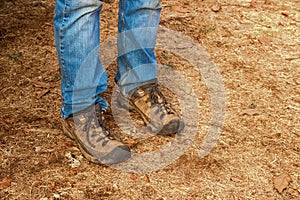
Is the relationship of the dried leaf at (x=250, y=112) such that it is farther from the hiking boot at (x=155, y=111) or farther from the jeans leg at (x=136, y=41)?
the jeans leg at (x=136, y=41)

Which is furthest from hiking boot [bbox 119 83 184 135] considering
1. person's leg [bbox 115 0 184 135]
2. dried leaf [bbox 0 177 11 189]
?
dried leaf [bbox 0 177 11 189]

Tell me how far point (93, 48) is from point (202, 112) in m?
0.91

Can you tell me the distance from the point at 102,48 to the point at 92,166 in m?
1.22

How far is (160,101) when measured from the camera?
2.51 meters

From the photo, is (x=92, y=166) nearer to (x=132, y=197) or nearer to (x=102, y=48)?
(x=132, y=197)

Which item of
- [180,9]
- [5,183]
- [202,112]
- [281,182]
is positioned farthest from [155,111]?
[180,9]

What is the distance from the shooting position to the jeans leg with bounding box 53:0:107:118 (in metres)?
1.97

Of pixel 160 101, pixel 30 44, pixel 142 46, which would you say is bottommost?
pixel 30 44

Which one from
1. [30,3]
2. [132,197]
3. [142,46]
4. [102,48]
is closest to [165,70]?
[102,48]

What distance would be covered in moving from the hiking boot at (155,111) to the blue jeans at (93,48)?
0.17 ft

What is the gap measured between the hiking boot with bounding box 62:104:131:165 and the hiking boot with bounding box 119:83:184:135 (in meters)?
0.25

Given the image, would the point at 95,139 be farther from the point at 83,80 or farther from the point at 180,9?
the point at 180,9

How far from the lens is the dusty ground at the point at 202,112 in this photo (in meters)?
2.21

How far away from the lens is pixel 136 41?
7.79ft
